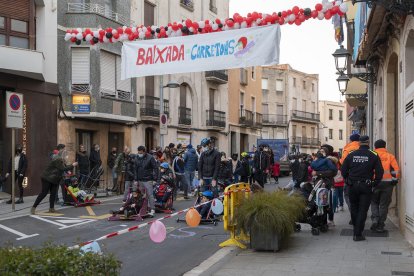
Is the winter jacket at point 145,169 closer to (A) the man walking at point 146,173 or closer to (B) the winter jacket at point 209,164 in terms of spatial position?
(A) the man walking at point 146,173

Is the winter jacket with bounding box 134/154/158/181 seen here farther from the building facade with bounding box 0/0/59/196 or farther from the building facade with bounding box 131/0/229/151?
the building facade with bounding box 131/0/229/151

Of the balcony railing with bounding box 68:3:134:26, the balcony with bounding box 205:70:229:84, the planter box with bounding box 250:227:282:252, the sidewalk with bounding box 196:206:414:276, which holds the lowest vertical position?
the sidewalk with bounding box 196:206:414:276

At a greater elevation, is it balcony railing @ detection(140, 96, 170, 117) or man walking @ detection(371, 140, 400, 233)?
balcony railing @ detection(140, 96, 170, 117)

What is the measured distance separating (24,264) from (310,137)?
72494 millimetres

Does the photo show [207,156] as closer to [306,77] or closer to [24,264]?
[24,264]

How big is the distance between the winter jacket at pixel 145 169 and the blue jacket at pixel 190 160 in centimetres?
454

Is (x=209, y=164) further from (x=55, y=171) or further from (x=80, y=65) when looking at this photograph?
(x=80, y=65)

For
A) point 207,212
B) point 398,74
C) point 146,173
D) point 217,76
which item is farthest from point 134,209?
point 217,76

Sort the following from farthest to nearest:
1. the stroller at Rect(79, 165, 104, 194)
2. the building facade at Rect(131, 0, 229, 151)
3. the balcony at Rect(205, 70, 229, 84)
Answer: the balcony at Rect(205, 70, 229, 84) < the building facade at Rect(131, 0, 229, 151) < the stroller at Rect(79, 165, 104, 194)

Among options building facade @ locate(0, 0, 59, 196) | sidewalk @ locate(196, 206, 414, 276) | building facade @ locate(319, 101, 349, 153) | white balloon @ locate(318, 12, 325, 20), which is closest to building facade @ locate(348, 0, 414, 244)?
sidewalk @ locate(196, 206, 414, 276)

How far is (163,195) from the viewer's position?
13570 mm

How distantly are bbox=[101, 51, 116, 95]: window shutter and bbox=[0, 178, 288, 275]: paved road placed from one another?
1086cm

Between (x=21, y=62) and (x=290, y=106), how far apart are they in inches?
2123

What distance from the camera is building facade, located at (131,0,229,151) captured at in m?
27.4
